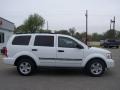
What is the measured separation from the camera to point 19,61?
31.8ft

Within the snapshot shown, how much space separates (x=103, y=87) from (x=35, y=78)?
2.92 m

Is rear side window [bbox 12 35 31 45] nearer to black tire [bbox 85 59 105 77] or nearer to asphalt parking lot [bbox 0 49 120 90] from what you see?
asphalt parking lot [bbox 0 49 120 90]

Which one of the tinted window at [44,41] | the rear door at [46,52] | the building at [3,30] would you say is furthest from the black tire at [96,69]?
the building at [3,30]

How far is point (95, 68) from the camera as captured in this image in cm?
964

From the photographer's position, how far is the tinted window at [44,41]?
9.71 m

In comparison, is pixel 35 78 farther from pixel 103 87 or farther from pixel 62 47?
pixel 103 87

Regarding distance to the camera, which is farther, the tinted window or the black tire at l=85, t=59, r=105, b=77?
the tinted window

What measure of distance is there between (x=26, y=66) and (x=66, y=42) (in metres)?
2.01

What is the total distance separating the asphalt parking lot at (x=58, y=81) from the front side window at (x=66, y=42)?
133 centimetres

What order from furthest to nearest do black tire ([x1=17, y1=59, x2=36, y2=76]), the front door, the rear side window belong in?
the rear side window, black tire ([x1=17, y1=59, x2=36, y2=76]), the front door

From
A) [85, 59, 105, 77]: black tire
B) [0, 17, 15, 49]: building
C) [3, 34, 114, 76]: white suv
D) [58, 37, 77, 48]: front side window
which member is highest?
[0, 17, 15, 49]: building

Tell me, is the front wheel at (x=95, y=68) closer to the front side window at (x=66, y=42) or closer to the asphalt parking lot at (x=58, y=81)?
the asphalt parking lot at (x=58, y=81)

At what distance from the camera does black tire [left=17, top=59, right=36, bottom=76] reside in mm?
9625

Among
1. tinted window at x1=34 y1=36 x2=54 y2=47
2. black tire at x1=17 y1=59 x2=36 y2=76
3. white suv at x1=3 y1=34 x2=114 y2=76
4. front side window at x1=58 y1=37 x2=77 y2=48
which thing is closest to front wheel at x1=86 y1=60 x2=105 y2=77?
white suv at x1=3 y1=34 x2=114 y2=76
